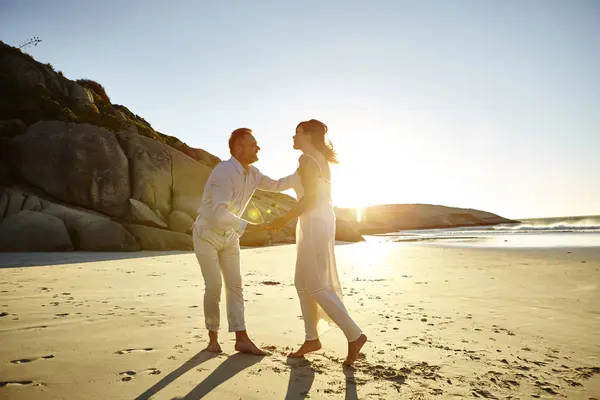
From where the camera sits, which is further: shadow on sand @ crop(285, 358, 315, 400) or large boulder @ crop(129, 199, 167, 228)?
large boulder @ crop(129, 199, 167, 228)

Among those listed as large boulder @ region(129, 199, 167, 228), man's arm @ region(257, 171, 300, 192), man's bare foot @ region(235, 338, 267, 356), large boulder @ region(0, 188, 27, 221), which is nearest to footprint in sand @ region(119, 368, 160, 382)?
man's bare foot @ region(235, 338, 267, 356)

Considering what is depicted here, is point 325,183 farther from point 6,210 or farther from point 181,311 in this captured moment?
point 6,210

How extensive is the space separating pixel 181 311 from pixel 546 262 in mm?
10861

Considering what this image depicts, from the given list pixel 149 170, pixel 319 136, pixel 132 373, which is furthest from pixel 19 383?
pixel 149 170

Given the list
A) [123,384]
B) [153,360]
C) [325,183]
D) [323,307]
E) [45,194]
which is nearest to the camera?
[123,384]

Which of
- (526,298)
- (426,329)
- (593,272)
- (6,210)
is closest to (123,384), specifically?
(426,329)

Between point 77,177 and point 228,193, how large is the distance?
17.6 meters

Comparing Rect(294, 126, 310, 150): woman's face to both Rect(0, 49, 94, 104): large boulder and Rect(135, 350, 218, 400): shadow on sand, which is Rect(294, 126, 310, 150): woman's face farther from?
Rect(0, 49, 94, 104): large boulder

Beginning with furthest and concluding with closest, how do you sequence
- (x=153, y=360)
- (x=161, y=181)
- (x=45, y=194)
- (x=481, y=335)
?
(x=161, y=181), (x=45, y=194), (x=481, y=335), (x=153, y=360)

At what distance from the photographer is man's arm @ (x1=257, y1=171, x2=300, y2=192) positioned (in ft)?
13.5

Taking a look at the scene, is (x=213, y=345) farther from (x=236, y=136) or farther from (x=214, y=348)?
(x=236, y=136)

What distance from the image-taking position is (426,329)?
4.58 meters

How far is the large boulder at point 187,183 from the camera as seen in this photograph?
2048 centimetres

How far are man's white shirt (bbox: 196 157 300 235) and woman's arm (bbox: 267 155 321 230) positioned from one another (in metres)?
0.27
